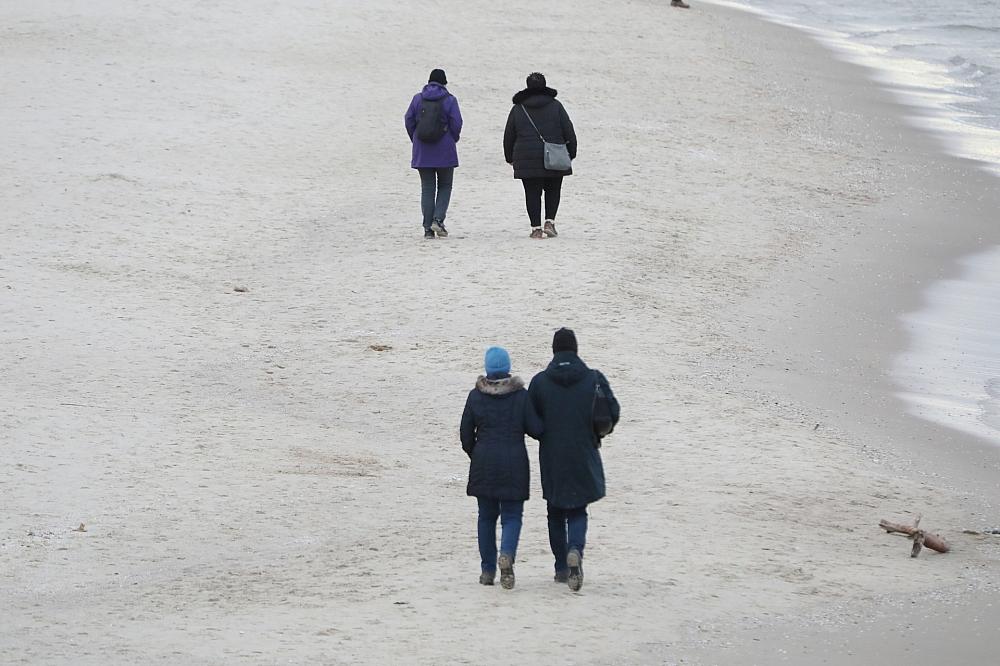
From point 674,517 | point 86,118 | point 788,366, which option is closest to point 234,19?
point 86,118

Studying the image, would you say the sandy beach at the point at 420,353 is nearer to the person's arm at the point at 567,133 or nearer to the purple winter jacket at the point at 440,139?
the purple winter jacket at the point at 440,139

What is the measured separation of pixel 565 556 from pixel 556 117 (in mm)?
7842

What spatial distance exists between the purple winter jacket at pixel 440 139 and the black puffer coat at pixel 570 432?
7893 mm

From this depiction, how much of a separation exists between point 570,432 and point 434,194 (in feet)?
28.4

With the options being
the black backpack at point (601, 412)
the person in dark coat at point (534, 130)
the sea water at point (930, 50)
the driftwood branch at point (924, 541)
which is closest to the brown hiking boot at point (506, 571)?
the black backpack at point (601, 412)

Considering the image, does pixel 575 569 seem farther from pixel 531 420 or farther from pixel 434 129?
Result: pixel 434 129

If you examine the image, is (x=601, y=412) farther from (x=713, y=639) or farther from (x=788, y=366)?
(x=788, y=366)

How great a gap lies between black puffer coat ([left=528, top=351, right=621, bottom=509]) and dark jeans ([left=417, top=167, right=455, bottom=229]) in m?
8.24

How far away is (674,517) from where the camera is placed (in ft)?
32.3

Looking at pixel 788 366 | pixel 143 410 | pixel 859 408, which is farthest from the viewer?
pixel 788 366

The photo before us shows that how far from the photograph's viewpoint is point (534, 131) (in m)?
15.6

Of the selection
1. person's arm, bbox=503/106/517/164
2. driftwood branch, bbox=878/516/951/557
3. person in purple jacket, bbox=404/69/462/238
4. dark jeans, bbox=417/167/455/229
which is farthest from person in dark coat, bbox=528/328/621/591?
dark jeans, bbox=417/167/455/229

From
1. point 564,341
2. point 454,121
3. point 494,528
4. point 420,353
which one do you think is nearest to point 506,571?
point 494,528

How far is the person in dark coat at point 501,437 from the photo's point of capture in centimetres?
830
